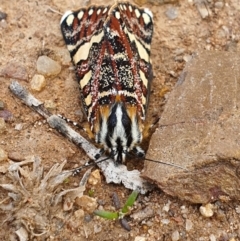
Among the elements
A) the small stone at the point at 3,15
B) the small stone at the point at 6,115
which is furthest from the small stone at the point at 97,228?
the small stone at the point at 3,15

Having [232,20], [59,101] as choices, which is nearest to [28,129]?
[59,101]

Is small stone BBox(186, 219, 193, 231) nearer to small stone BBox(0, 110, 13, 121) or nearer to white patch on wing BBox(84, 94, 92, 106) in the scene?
white patch on wing BBox(84, 94, 92, 106)

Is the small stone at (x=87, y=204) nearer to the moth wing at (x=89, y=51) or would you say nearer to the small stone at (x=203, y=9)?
the moth wing at (x=89, y=51)

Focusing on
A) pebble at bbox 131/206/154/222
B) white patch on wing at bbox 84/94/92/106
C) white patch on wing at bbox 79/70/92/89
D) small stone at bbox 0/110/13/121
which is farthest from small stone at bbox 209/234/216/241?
small stone at bbox 0/110/13/121

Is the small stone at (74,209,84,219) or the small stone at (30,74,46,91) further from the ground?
the small stone at (30,74,46,91)

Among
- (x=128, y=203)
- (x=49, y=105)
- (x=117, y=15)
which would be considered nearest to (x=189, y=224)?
(x=128, y=203)

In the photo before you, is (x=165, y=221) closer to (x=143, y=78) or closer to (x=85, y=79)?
(x=143, y=78)
